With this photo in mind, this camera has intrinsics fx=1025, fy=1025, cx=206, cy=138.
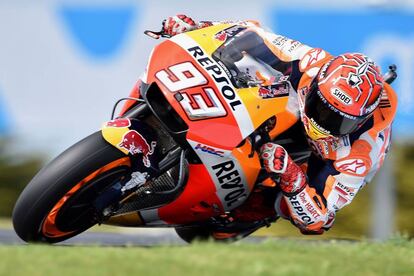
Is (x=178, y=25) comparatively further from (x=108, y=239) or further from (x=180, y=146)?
(x=108, y=239)

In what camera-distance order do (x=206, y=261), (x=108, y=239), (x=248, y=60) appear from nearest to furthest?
(x=206, y=261)
(x=248, y=60)
(x=108, y=239)

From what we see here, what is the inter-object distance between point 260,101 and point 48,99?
10.8 ft

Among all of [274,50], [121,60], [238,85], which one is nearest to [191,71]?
[238,85]

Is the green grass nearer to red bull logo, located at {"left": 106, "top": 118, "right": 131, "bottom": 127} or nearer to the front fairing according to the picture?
the front fairing

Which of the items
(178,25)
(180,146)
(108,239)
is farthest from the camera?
(108,239)

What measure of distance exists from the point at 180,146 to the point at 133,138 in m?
0.24

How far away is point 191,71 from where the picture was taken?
17.0 ft

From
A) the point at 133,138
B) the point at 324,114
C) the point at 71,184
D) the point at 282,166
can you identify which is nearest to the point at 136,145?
the point at 133,138

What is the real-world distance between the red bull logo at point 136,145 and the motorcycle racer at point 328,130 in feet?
1.97

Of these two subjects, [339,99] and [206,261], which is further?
[339,99]

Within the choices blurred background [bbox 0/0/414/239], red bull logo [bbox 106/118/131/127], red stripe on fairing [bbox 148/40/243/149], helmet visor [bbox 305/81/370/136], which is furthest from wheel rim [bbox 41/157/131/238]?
blurred background [bbox 0/0/414/239]

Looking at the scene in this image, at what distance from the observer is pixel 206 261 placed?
414cm

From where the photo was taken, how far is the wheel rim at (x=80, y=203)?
16.8 feet

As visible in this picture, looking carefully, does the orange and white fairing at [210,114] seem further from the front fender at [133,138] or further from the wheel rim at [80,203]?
the wheel rim at [80,203]
